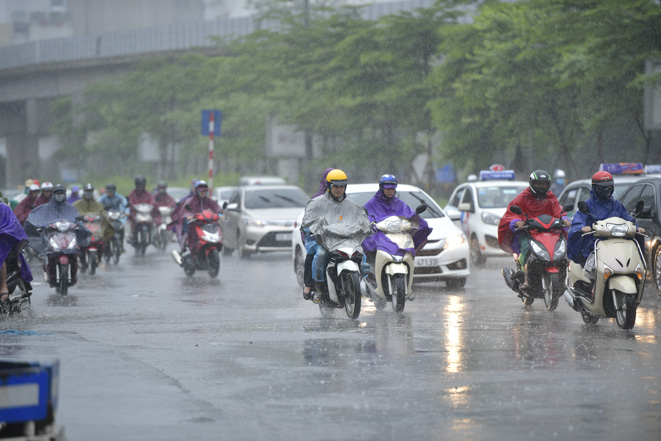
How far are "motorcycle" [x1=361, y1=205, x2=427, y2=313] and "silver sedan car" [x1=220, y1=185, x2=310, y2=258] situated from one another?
11.1 meters

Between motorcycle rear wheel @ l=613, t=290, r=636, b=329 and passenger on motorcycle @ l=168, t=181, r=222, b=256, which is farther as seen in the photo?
passenger on motorcycle @ l=168, t=181, r=222, b=256

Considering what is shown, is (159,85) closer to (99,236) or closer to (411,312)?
(99,236)

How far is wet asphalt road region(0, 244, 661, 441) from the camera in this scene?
687 centimetres

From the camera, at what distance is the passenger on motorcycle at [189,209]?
2066 centimetres

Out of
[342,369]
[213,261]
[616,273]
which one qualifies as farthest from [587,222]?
[213,261]

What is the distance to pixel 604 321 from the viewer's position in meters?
12.9

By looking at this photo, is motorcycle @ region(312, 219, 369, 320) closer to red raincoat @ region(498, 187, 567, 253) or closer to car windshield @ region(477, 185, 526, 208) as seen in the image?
red raincoat @ region(498, 187, 567, 253)

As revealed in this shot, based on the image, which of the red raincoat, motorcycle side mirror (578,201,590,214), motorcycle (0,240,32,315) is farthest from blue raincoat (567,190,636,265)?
motorcycle (0,240,32,315)

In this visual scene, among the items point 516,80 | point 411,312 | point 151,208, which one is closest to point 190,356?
point 411,312

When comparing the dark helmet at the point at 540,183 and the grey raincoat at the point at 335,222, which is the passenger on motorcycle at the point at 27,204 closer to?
the grey raincoat at the point at 335,222

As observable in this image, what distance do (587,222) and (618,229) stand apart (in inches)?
21.5

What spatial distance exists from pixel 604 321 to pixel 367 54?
27.7 metres

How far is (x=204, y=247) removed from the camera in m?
20.2

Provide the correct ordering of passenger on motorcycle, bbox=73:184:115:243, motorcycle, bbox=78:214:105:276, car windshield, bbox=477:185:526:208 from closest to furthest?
motorcycle, bbox=78:214:105:276
passenger on motorcycle, bbox=73:184:115:243
car windshield, bbox=477:185:526:208
